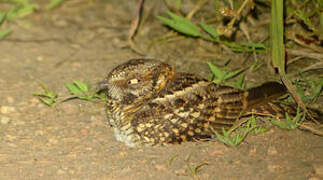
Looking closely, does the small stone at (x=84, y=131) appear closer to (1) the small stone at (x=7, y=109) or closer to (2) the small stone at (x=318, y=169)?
(1) the small stone at (x=7, y=109)

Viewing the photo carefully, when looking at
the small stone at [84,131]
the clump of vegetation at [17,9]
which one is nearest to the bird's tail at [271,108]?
the small stone at [84,131]

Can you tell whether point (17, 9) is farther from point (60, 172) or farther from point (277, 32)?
point (277, 32)

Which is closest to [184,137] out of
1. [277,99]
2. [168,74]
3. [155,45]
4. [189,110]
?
[189,110]

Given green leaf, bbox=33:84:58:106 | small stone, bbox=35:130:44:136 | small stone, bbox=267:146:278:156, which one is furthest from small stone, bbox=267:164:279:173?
green leaf, bbox=33:84:58:106

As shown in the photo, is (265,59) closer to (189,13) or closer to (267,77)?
(267,77)

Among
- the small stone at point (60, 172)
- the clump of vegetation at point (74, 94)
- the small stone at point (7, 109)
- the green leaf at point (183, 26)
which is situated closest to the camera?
the small stone at point (60, 172)

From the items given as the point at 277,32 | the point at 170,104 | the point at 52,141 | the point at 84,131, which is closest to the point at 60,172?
the point at 52,141
